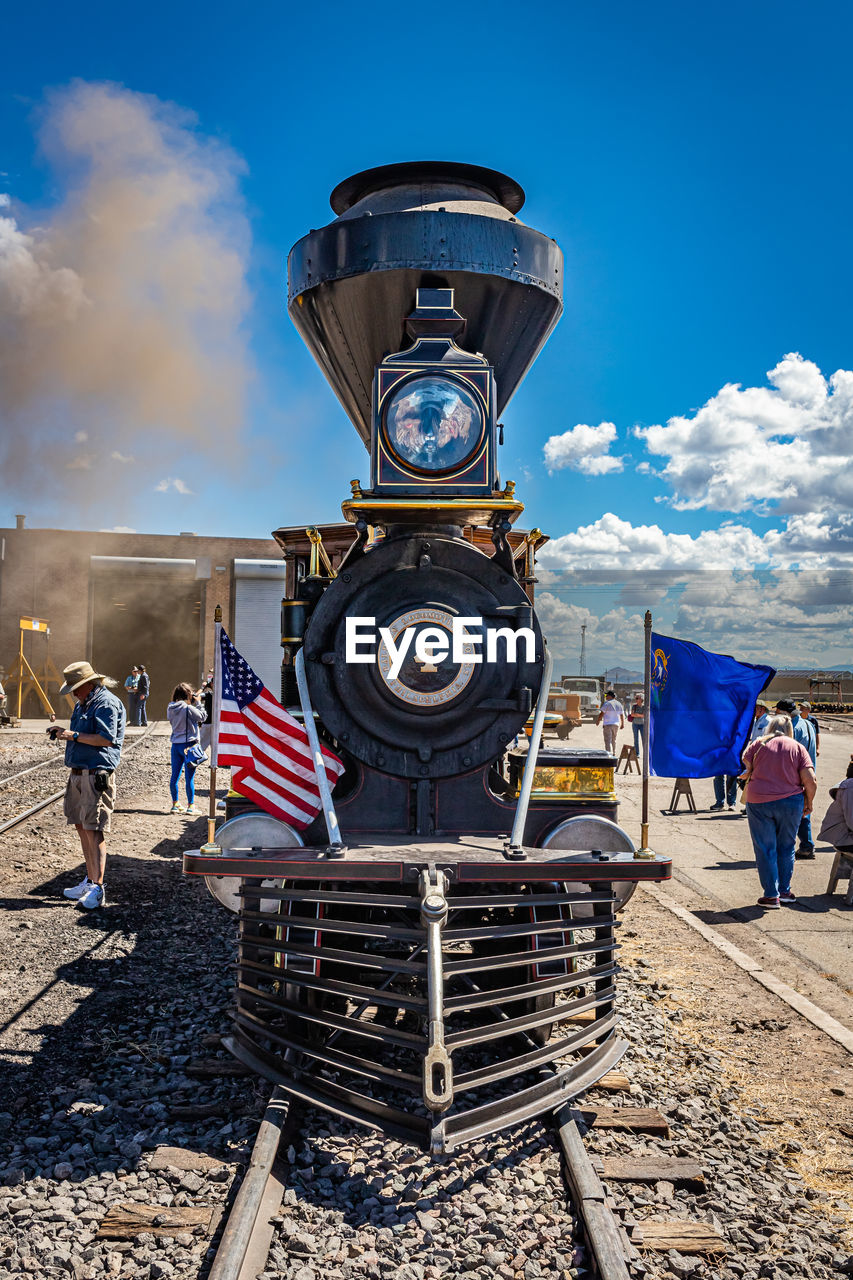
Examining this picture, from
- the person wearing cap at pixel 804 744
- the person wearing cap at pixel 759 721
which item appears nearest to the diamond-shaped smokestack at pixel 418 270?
the person wearing cap at pixel 804 744

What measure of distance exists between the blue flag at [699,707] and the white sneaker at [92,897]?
4.26 metres

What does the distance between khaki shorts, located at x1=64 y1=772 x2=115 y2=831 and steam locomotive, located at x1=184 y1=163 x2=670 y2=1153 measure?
228 cm

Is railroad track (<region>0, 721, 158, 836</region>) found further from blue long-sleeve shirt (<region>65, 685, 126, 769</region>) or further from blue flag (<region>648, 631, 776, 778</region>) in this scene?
blue flag (<region>648, 631, 776, 778</region>)

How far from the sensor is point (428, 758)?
4.66 m

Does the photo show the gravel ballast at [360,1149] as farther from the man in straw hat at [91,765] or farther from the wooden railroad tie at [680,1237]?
the man in straw hat at [91,765]

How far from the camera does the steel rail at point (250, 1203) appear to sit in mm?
2664

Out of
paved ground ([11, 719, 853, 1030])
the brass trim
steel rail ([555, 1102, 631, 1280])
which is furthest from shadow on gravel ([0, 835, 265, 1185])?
paved ground ([11, 719, 853, 1030])

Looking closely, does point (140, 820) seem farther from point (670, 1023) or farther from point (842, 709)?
point (842, 709)

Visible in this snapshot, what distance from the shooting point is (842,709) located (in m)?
37.9

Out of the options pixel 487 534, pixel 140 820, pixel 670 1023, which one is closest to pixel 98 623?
pixel 140 820

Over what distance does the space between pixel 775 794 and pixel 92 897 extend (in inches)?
217

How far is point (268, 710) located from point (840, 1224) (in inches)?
127

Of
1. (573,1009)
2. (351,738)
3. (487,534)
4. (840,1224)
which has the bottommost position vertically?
(840,1224)

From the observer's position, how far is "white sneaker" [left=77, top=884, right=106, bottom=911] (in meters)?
6.87
